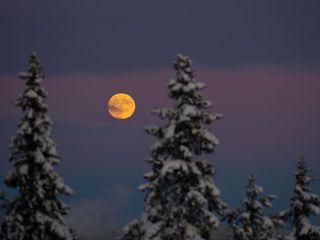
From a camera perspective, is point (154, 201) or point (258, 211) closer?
point (154, 201)

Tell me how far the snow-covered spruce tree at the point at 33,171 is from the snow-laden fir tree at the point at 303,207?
14.1 meters

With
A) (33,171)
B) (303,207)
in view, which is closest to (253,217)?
(303,207)

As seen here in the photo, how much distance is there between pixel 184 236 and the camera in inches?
1107

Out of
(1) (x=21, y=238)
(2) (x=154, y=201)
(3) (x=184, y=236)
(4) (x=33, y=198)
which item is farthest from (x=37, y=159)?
(3) (x=184, y=236)

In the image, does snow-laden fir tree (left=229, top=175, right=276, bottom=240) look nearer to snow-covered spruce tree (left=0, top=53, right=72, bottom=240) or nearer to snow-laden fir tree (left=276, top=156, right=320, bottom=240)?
snow-laden fir tree (left=276, top=156, right=320, bottom=240)

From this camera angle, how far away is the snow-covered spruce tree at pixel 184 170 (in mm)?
27281

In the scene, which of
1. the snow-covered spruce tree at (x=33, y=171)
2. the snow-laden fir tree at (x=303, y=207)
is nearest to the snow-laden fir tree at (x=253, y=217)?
the snow-laden fir tree at (x=303, y=207)

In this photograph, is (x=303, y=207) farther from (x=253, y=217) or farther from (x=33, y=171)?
(x=33, y=171)

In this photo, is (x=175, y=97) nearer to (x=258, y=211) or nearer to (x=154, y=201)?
(x=154, y=201)

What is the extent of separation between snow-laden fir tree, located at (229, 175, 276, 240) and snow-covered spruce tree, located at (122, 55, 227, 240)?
5644 millimetres

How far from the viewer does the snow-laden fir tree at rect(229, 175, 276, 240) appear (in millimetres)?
34469

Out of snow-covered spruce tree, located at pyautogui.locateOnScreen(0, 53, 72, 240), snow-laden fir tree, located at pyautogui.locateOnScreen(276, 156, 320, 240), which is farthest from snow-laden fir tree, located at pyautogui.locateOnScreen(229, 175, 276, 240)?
snow-covered spruce tree, located at pyautogui.locateOnScreen(0, 53, 72, 240)

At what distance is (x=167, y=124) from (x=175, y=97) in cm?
138

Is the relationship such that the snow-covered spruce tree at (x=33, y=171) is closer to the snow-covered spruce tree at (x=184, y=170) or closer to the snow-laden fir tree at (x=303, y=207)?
the snow-covered spruce tree at (x=184, y=170)
